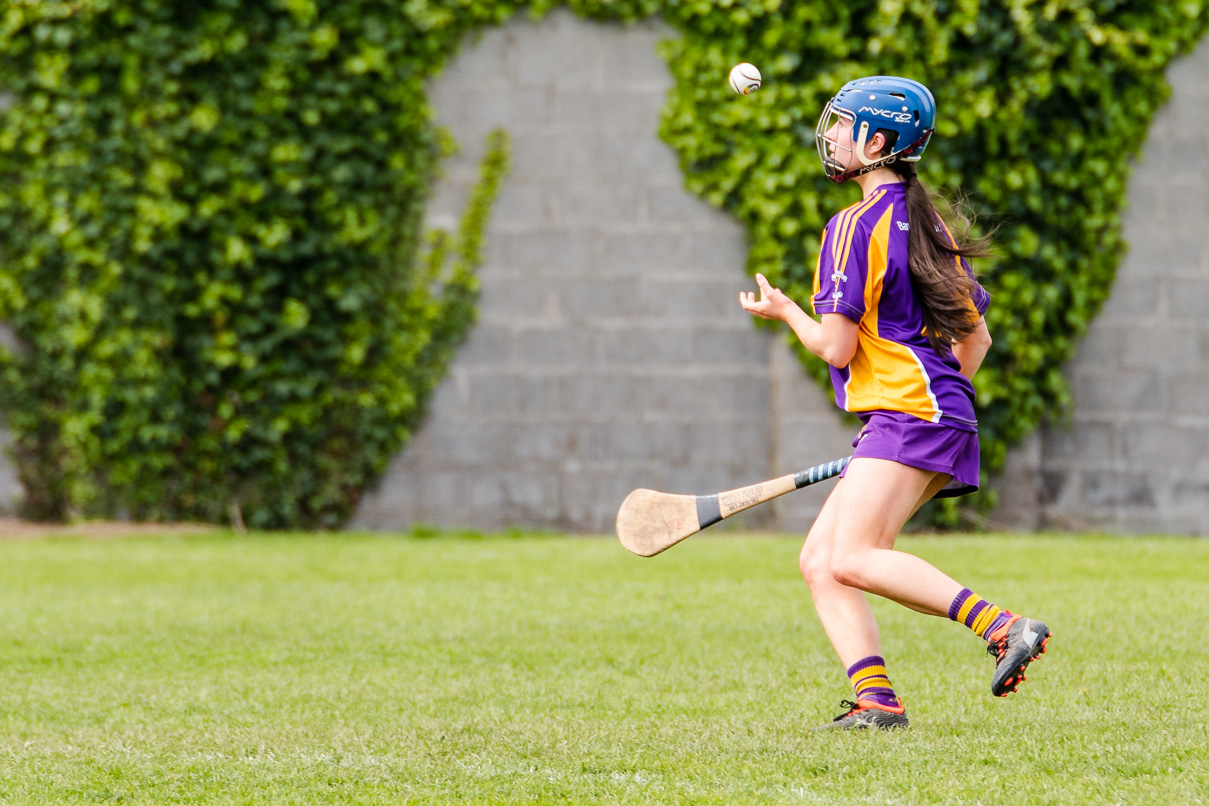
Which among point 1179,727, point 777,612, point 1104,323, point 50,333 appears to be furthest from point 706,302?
point 1179,727

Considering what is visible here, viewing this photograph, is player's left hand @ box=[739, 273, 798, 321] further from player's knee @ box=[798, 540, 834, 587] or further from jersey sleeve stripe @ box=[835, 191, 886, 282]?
player's knee @ box=[798, 540, 834, 587]

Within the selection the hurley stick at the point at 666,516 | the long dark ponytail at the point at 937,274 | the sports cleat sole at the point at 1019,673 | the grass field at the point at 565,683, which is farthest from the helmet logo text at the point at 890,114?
the grass field at the point at 565,683

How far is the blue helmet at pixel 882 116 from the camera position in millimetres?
3719

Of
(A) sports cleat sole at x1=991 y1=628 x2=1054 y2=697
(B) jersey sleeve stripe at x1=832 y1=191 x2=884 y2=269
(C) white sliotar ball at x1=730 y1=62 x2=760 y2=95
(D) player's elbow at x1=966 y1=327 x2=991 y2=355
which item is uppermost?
(C) white sliotar ball at x1=730 y1=62 x2=760 y2=95

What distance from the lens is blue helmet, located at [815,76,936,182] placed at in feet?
12.2

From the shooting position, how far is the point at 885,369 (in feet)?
12.1

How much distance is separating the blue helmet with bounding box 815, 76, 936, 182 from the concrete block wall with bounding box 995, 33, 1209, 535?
203 inches

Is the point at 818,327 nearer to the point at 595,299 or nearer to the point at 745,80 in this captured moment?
the point at 745,80

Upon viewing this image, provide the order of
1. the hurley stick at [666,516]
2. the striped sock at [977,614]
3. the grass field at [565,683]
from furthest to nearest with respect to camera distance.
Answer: the hurley stick at [666,516] < the striped sock at [977,614] < the grass field at [565,683]

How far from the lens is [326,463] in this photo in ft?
28.5

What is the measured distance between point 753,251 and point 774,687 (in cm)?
457

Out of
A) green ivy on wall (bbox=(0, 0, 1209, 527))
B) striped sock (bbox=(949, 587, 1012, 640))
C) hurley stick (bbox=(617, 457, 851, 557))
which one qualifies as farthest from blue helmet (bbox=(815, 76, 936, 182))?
green ivy on wall (bbox=(0, 0, 1209, 527))

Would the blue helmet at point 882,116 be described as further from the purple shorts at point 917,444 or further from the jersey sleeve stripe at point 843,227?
the purple shorts at point 917,444

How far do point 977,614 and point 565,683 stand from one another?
4.76ft
